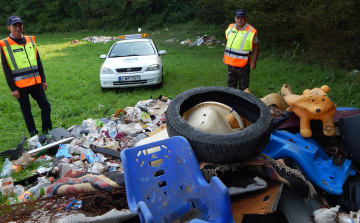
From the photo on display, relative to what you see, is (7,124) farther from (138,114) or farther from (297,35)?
(297,35)

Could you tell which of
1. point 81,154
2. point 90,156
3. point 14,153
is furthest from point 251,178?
point 14,153

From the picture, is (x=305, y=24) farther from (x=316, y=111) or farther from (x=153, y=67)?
(x=316, y=111)

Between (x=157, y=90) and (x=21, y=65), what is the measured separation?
3.66m

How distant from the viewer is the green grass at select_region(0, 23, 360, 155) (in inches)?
230

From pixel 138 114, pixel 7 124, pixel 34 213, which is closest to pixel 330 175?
pixel 34 213

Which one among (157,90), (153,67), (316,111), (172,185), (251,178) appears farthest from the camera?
(157,90)

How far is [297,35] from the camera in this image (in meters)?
10.1

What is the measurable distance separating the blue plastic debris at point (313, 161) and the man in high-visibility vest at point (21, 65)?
12.4 feet

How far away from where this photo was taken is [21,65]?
173 inches

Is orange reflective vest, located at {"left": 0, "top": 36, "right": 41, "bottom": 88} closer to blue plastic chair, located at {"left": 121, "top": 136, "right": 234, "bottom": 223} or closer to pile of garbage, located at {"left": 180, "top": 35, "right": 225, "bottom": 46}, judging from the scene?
blue plastic chair, located at {"left": 121, "top": 136, "right": 234, "bottom": 223}

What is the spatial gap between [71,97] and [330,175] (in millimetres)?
6375

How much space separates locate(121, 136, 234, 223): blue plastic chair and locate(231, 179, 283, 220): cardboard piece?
1.22 feet

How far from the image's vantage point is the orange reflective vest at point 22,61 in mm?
4301

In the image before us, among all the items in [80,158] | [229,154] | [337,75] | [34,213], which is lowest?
[337,75]
